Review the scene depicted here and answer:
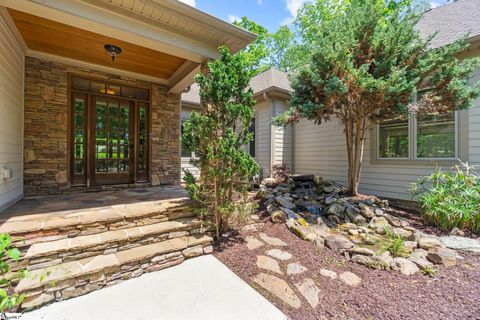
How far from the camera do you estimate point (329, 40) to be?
4.23m

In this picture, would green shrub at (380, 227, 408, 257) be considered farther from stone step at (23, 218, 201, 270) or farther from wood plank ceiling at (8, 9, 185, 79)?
wood plank ceiling at (8, 9, 185, 79)

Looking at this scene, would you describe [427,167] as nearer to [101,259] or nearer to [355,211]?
[355,211]

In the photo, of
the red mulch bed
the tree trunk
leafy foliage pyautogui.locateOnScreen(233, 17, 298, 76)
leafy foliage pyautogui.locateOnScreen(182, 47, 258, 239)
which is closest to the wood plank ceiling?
leafy foliage pyautogui.locateOnScreen(182, 47, 258, 239)

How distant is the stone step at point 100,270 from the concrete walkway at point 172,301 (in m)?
0.08

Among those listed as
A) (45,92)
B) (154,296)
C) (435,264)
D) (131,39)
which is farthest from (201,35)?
(435,264)

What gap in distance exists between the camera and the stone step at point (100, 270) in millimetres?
1949

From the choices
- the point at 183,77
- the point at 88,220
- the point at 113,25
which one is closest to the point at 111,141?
the point at 183,77

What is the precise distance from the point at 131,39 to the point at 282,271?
3.72 m

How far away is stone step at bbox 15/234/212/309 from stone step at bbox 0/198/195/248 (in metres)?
0.37

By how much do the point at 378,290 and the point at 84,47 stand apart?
5.66 metres

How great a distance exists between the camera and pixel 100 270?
220 centimetres

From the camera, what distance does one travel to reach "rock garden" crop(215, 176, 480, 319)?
6.67 feet

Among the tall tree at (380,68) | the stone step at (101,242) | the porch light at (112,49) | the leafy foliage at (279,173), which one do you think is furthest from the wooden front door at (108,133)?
the tall tree at (380,68)

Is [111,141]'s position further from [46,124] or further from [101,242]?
[101,242]
